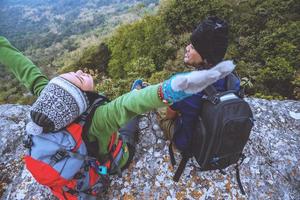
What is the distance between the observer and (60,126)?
1.84 m

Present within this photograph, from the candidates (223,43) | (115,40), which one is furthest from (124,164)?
(115,40)

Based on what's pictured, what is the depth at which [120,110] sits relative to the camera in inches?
68.5

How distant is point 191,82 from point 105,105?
2.94 ft

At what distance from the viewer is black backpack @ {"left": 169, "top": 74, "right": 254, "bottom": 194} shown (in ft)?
6.64

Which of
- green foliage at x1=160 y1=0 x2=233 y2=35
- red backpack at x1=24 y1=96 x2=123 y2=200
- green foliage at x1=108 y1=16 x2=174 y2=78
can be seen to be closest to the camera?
red backpack at x1=24 y1=96 x2=123 y2=200

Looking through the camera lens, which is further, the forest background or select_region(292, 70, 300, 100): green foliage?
the forest background

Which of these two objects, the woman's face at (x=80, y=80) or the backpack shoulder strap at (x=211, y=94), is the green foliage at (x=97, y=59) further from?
the backpack shoulder strap at (x=211, y=94)

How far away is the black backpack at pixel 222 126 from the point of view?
2025 mm

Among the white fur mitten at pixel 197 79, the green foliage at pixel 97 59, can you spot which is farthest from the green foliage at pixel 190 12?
the white fur mitten at pixel 197 79

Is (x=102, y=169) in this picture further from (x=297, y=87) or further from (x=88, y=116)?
(x=297, y=87)

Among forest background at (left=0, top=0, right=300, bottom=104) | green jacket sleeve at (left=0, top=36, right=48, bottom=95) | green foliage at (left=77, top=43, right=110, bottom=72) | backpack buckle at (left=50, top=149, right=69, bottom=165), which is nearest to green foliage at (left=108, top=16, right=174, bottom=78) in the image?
forest background at (left=0, top=0, right=300, bottom=104)

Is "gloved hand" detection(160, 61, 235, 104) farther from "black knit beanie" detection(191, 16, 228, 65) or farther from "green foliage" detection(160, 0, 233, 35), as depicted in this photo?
"green foliage" detection(160, 0, 233, 35)

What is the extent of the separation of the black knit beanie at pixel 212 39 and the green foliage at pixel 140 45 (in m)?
9.01

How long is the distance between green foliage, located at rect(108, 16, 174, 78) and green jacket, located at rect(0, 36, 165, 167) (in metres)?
8.85
